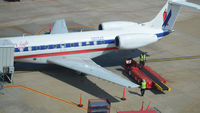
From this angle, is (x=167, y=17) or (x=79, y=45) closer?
(x=79, y=45)

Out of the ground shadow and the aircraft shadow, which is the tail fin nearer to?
the ground shadow

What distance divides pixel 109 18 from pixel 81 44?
57.1 feet

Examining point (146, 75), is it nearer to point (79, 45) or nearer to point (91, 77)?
point (91, 77)

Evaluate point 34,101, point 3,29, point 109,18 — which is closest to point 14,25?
point 3,29

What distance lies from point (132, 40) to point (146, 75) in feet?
11.4

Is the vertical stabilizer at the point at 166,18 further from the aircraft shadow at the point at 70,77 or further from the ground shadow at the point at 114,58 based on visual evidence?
the aircraft shadow at the point at 70,77

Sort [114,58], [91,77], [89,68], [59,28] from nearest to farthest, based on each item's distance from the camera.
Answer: [89,68], [91,77], [114,58], [59,28]

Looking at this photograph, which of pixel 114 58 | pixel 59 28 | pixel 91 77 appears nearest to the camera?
pixel 91 77

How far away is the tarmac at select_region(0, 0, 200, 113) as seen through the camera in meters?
23.0

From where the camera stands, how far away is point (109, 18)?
44156 mm

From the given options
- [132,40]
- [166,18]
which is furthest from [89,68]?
[166,18]

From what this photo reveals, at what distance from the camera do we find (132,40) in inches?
1086

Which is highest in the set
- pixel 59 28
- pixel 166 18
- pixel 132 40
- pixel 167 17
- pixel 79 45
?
pixel 167 17

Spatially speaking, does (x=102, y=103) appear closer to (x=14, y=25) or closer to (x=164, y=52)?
(x=164, y=52)
